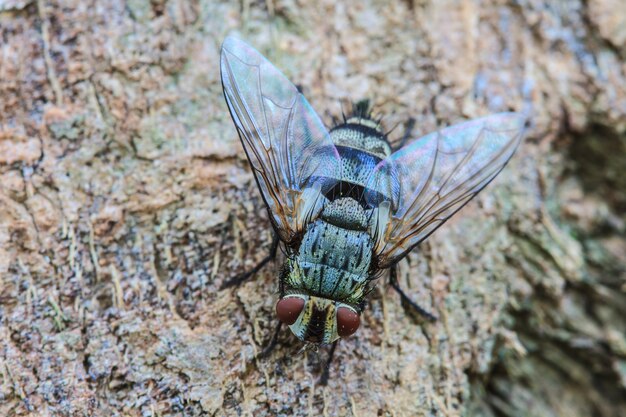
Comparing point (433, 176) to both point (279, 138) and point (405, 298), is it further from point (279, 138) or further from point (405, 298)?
point (279, 138)

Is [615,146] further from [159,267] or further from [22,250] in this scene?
[22,250]

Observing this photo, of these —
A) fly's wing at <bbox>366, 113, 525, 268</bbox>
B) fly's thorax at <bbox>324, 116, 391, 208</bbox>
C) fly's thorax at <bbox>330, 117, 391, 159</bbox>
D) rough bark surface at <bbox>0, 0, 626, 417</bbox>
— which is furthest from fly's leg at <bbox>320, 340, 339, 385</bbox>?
fly's thorax at <bbox>330, 117, 391, 159</bbox>

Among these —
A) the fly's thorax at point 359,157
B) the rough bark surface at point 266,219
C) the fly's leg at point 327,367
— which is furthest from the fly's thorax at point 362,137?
the fly's leg at point 327,367

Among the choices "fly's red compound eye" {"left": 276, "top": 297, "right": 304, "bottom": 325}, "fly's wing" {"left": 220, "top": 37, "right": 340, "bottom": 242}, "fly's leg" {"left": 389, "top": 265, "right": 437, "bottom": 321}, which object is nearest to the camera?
"fly's red compound eye" {"left": 276, "top": 297, "right": 304, "bottom": 325}

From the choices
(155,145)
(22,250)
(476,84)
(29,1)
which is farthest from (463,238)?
(29,1)

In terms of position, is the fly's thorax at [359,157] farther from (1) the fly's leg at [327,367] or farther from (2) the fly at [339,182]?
(1) the fly's leg at [327,367]

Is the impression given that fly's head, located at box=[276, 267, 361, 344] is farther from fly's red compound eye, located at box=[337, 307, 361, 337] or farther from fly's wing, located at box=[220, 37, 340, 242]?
fly's wing, located at box=[220, 37, 340, 242]
